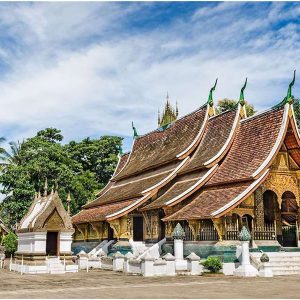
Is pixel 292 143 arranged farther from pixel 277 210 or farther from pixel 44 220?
pixel 44 220

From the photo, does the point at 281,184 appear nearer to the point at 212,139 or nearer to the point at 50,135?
the point at 212,139

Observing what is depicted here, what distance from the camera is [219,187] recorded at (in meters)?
19.8

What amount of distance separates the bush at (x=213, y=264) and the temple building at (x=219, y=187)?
1085mm

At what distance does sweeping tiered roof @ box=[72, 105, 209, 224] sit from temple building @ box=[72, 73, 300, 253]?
0.08 metres

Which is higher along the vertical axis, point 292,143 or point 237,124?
point 237,124

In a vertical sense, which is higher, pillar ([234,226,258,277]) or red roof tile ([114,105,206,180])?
red roof tile ([114,105,206,180])

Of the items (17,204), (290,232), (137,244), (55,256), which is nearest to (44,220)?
(55,256)

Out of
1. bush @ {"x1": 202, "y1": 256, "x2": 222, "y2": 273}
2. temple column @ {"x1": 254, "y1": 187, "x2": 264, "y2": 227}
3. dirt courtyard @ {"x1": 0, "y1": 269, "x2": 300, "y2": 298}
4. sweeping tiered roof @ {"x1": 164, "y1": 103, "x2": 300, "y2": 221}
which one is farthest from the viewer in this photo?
temple column @ {"x1": 254, "y1": 187, "x2": 264, "y2": 227}

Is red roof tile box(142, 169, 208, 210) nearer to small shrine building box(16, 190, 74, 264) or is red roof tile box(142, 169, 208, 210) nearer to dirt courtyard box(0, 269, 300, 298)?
small shrine building box(16, 190, 74, 264)

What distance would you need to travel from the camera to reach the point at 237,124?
2223 cm

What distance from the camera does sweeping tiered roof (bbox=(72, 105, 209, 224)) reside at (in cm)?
2300

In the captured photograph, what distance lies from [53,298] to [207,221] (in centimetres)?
969

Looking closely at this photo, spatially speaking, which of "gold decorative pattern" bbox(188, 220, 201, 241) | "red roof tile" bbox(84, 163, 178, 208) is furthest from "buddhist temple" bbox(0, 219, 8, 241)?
"gold decorative pattern" bbox(188, 220, 201, 241)

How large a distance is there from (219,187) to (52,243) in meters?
7.57
